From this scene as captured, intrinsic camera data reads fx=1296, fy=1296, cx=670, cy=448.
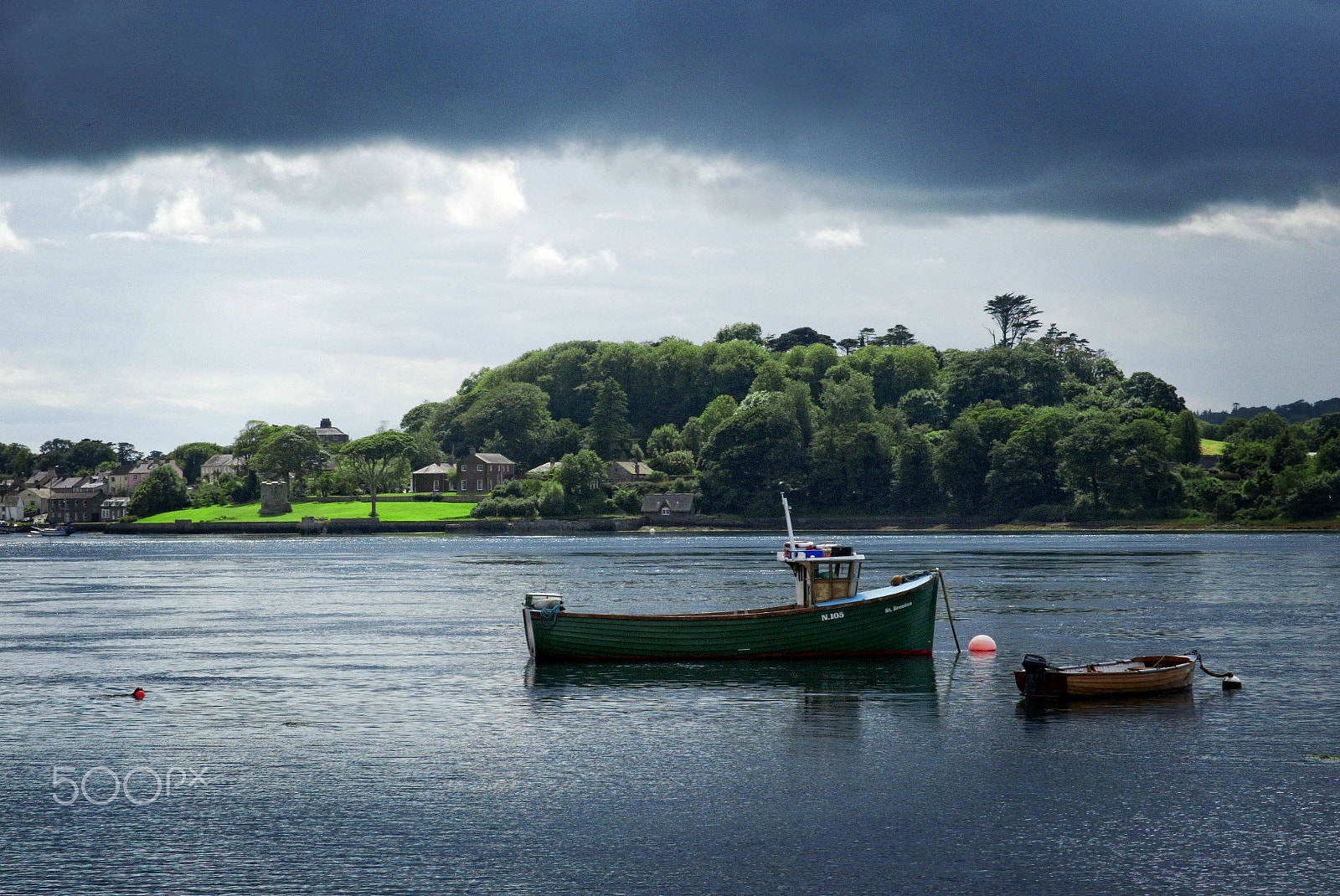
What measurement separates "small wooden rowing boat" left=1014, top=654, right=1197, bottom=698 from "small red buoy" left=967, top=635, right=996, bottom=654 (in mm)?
9997

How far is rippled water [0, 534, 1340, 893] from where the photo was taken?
21438mm

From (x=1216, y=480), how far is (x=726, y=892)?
17018 centimetres

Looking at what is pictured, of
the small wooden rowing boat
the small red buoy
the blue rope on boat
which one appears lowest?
the small red buoy

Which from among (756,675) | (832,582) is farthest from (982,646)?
(756,675)

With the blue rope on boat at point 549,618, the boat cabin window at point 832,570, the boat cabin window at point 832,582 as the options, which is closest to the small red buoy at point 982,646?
the boat cabin window at point 832,582

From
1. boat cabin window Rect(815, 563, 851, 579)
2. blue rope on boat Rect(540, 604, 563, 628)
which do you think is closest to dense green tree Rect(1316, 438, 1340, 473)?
boat cabin window Rect(815, 563, 851, 579)

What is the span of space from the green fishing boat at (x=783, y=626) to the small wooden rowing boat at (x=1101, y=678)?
7647 millimetres

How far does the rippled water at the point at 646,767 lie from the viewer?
21.4 m

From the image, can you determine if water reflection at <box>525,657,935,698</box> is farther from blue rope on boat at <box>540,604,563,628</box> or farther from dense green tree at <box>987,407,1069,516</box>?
dense green tree at <box>987,407,1069,516</box>

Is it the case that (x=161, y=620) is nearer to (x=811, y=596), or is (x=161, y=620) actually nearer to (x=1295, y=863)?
(x=811, y=596)

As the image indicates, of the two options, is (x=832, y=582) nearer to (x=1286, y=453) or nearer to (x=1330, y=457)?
(x=1330, y=457)

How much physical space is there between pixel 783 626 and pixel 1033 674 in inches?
360

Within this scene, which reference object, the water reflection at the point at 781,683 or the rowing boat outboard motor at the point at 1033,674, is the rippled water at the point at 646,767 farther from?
the rowing boat outboard motor at the point at 1033,674

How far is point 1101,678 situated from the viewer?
3647 centimetres
